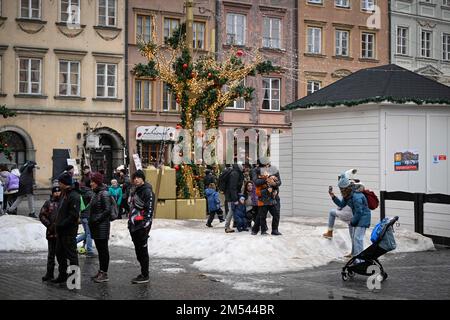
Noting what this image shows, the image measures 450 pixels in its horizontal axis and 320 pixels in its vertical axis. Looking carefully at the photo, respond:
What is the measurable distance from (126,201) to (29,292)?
45.4ft

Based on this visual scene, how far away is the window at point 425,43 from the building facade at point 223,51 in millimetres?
7232

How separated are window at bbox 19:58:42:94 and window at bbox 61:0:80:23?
255cm

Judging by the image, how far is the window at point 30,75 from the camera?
37.9 meters

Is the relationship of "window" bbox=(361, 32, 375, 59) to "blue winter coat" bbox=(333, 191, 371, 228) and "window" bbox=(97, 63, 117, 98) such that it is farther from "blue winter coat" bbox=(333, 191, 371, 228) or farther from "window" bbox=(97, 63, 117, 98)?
"blue winter coat" bbox=(333, 191, 371, 228)

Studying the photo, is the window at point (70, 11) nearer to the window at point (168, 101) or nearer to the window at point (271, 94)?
the window at point (168, 101)

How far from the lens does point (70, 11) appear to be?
129 feet

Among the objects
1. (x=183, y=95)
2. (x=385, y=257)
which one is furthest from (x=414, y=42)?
(x=385, y=257)

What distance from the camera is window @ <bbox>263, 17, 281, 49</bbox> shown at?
45.2 metres

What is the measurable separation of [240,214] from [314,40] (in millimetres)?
29289

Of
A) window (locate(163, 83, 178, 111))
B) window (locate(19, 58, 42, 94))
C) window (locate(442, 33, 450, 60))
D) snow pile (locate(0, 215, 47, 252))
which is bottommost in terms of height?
snow pile (locate(0, 215, 47, 252))

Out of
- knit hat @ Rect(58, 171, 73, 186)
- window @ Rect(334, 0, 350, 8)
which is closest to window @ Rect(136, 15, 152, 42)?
window @ Rect(334, 0, 350, 8)

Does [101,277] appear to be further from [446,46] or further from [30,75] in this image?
[446,46]

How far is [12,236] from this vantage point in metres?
17.5
